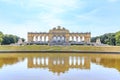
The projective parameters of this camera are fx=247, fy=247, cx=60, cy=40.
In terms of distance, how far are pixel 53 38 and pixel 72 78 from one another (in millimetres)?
65370

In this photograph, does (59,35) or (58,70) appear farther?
(59,35)

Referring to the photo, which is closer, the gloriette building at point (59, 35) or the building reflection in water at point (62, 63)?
the building reflection in water at point (62, 63)

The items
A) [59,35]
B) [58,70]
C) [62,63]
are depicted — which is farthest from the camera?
[59,35]

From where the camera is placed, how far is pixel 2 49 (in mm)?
47125

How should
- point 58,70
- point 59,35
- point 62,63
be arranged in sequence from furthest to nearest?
point 59,35 < point 62,63 < point 58,70

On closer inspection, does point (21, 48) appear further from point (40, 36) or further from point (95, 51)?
point (40, 36)

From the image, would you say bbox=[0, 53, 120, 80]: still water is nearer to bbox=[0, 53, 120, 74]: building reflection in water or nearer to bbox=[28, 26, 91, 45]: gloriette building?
bbox=[0, 53, 120, 74]: building reflection in water

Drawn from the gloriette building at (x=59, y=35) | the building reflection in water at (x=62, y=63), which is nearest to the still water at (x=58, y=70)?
the building reflection in water at (x=62, y=63)

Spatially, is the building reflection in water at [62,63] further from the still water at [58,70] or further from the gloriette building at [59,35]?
the gloriette building at [59,35]

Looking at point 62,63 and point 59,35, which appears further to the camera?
point 59,35

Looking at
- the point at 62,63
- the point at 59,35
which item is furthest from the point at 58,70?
the point at 59,35

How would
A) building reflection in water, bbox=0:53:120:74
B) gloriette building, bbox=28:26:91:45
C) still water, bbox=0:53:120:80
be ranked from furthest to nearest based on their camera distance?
gloriette building, bbox=28:26:91:45, building reflection in water, bbox=0:53:120:74, still water, bbox=0:53:120:80

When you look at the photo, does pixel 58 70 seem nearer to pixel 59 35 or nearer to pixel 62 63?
pixel 62 63

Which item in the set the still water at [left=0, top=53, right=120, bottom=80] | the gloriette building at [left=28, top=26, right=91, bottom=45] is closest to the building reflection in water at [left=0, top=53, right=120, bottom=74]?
the still water at [left=0, top=53, right=120, bottom=80]
